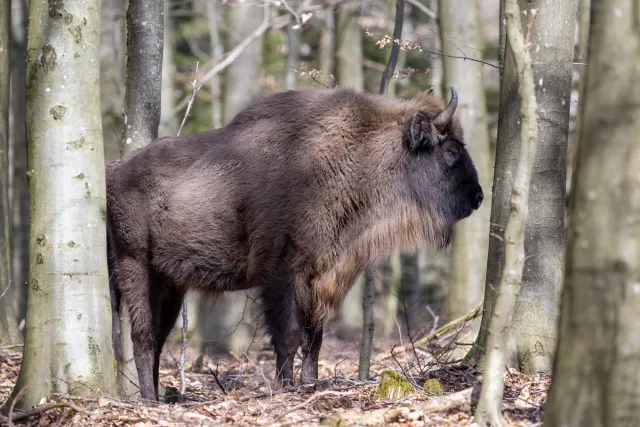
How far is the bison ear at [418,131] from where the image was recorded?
24.1ft

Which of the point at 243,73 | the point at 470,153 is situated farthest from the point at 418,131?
the point at 243,73

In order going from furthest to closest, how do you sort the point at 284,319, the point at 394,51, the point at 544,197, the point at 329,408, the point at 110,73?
the point at 110,73, the point at 394,51, the point at 284,319, the point at 544,197, the point at 329,408

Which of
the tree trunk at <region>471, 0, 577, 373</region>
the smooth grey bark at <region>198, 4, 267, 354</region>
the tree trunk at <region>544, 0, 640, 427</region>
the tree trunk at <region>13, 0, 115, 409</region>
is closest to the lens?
the tree trunk at <region>544, 0, 640, 427</region>

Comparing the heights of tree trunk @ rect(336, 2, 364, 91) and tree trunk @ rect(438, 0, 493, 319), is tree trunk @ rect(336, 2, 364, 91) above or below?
above

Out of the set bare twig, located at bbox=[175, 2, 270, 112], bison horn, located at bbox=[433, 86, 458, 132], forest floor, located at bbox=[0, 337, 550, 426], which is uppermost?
bare twig, located at bbox=[175, 2, 270, 112]

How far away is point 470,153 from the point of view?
440 inches

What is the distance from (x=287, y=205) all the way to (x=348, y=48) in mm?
10000

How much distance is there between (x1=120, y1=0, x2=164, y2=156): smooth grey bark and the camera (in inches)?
302

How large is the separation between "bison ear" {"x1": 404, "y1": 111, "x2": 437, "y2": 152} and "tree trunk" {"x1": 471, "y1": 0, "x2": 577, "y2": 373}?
1.31m

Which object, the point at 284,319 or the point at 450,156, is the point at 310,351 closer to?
the point at 284,319

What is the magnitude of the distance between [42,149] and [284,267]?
2376mm

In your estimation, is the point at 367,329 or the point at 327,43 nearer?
the point at 367,329

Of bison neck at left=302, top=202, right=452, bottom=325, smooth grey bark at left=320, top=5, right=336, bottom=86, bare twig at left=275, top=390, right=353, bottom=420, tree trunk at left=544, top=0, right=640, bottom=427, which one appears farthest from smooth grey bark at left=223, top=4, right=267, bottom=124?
tree trunk at left=544, top=0, right=640, bottom=427

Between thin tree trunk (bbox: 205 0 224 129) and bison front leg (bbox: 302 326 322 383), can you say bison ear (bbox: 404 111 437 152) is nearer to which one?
bison front leg (bbox: 302 326 322 383)
